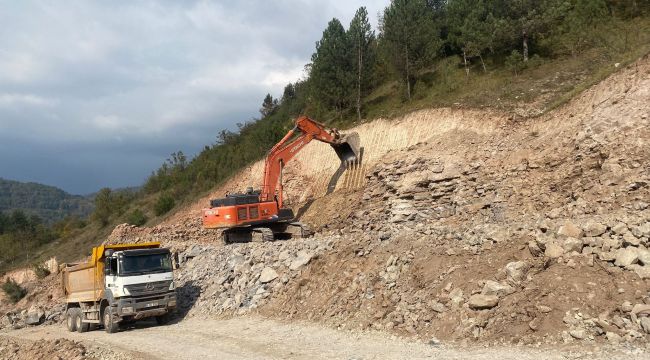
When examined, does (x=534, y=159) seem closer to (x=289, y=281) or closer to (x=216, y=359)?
(x=289, y=281)

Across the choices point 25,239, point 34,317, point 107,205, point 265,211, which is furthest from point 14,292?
point 25,239

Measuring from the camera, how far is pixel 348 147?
25312mm

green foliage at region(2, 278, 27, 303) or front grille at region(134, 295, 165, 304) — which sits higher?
front grille at region(134, 295, 165, 304)

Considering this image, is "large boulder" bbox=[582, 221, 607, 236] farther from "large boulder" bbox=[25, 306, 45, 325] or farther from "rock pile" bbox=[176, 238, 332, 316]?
"large boulder" bbox=[25, 306, 45, 325]

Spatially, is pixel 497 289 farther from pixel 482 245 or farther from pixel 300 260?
pixel 300 260

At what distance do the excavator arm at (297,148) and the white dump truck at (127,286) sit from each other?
7103 mm

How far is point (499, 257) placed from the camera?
1120 centimetres

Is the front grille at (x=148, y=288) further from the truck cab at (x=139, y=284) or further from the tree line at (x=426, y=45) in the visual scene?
the tree line at (x=426, y=45)

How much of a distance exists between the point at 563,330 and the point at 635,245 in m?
2.36

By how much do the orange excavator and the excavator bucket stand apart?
257mm

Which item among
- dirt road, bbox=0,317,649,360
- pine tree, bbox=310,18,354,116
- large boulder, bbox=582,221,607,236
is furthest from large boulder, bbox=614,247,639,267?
pine tree, bbox=310,18,354,116

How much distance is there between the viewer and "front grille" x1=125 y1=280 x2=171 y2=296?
15164 mm

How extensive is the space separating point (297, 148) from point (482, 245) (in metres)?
13.2

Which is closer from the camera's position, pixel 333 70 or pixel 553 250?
pixel 553 250
